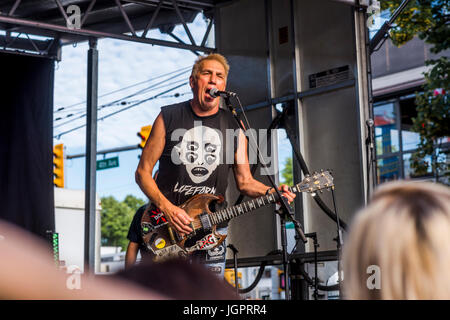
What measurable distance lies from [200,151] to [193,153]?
0.07m

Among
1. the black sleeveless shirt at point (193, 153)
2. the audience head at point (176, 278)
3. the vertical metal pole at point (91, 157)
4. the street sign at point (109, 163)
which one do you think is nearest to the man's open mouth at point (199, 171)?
the black sleeveless shirt at point (193, 153)

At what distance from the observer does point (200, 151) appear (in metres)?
4.45

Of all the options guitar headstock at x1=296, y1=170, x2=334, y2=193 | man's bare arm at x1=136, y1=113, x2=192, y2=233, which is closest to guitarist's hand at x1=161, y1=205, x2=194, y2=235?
man's bare arm at x1=136, y1=113, x2=192, y2=233

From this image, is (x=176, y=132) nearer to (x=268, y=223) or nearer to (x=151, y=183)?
(x=151, y=183)

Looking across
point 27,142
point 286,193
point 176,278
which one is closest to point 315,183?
point 286,193

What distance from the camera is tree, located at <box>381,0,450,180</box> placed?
871 cm

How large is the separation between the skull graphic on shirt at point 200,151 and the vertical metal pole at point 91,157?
3186 millimetres

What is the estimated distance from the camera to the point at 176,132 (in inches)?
176

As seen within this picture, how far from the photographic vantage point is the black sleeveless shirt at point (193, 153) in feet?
14.2

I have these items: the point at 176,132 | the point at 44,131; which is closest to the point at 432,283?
the point at 176,132

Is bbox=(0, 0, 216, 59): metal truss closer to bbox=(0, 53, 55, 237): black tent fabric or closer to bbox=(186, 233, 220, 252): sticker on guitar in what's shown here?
bbox=(0, 53, 55, 237): black tent fabric

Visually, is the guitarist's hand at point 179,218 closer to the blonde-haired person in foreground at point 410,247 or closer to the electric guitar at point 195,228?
the electric guitar at point 195,228

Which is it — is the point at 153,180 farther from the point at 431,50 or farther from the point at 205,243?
the point at 431,50

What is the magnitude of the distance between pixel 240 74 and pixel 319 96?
4.02 ft
